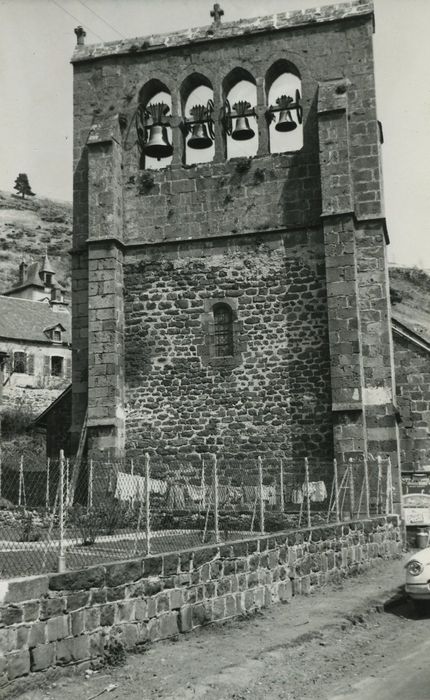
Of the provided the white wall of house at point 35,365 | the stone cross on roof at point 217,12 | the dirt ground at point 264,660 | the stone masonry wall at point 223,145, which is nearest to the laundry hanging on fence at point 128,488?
the dirt ground at point 264,660

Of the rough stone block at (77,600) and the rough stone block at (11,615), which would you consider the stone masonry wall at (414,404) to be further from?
the rough stone block at (11,615)

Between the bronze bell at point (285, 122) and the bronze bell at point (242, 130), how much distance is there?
0.66m

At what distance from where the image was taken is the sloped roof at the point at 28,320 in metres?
55.0

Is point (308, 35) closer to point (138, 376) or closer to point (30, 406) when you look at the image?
point (138, 376)

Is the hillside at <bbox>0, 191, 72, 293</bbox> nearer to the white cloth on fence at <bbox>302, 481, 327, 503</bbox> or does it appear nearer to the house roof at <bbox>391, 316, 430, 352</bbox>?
the house roof at <bbox>391, 316, 430, 352</bbox>

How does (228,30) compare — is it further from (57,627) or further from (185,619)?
(57,627)

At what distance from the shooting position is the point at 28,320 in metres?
57.7

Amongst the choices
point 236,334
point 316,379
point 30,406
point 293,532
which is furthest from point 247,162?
point 30,406

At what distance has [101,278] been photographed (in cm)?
1906

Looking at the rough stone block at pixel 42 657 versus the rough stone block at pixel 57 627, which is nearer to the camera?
the rough stone block at pixel 42 657

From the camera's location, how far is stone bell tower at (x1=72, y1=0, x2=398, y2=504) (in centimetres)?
1814

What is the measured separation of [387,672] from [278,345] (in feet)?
36.4

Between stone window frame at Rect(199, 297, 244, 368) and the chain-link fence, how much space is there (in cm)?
224

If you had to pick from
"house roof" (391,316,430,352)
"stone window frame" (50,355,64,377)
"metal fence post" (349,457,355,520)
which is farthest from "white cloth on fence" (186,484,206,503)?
"stone window frame" (50,355,64,377)
